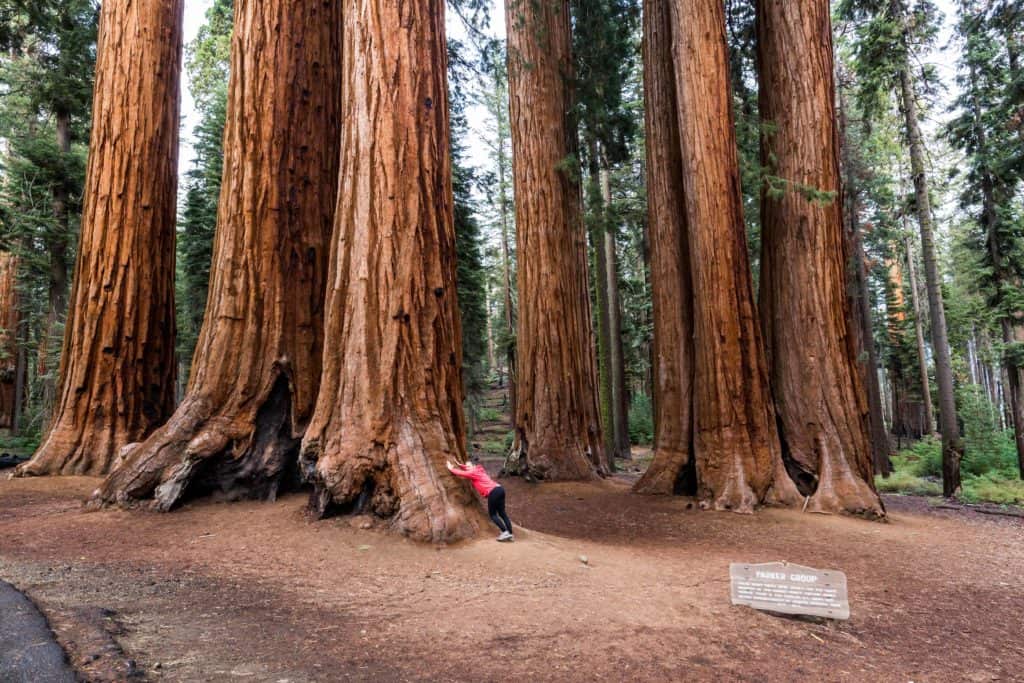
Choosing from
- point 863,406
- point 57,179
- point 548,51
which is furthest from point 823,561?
point 57,179

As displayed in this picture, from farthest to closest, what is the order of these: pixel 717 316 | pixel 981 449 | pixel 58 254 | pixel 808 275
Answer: pixel 981 449 → pixel 58 254 → pixel 808 275 → pixel 717 316

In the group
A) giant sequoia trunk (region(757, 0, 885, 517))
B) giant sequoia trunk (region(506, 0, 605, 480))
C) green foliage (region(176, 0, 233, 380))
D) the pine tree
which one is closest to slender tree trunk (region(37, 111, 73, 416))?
green foliage (region(176, 0, 233, 380))

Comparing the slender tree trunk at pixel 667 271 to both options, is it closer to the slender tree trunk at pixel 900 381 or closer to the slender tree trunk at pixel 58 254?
the slender tree trunk at pixel 58 254

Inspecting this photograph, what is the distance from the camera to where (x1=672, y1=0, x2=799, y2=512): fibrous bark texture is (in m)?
7.88

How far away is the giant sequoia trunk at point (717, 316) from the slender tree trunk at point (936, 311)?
20.7 ft

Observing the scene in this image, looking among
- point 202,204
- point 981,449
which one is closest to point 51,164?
point 202,204

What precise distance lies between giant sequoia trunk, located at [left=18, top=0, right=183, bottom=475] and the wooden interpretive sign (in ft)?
25.0

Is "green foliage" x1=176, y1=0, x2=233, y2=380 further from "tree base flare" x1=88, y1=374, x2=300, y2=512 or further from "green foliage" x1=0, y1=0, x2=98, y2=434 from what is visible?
"tree base flare" x1=88, y1=374, x2=300, y2=512

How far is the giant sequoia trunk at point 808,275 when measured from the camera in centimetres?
790

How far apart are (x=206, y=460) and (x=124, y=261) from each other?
415 cm

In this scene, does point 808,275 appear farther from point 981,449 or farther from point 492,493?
point 981,449

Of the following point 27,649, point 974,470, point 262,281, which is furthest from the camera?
point 974,470

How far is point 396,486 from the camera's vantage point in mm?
4820

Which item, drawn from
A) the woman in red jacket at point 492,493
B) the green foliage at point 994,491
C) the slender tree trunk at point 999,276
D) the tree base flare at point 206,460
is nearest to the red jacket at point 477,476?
the woman in red jacket at point 492,493
